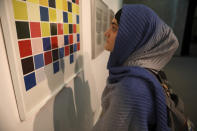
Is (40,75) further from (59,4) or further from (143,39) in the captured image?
(143,39)

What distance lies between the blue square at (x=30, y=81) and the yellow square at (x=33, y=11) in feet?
0.66

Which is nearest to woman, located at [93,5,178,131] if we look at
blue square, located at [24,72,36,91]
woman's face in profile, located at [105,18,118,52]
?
woman's face in profile, located at [105,18,118,52]

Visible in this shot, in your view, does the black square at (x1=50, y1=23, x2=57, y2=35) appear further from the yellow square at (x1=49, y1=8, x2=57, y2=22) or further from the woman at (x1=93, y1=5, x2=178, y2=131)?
the woman at (x1=93, y1=5, x2=178, y2=131)

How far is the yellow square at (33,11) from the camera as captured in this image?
43 centimetres

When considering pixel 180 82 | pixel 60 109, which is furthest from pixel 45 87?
pixel 180 82

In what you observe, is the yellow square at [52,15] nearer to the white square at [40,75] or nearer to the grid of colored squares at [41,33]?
the grid of colored squares at [41,33]

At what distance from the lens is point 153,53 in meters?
0.63

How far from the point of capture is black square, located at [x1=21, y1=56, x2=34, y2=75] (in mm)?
428

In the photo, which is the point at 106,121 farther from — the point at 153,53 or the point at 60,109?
the point at 153,53

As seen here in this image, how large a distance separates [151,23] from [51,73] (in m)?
0.54

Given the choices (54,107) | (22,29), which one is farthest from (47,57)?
(54,107)

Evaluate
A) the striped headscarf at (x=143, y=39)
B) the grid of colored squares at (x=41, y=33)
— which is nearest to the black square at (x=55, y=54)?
the grid of colored squares at (x=41, y=33)

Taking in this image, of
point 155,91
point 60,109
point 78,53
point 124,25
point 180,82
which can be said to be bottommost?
point 180,82

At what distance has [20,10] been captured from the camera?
397mm
